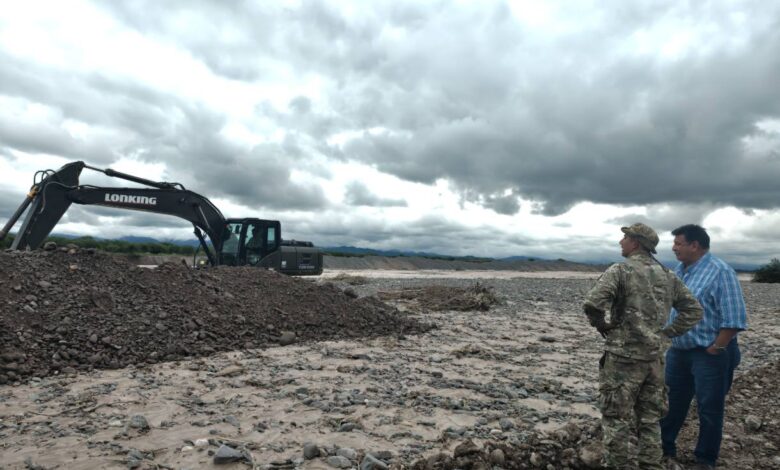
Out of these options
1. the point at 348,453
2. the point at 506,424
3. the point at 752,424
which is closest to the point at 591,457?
the point at 506,424

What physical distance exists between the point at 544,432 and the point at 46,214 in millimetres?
11161

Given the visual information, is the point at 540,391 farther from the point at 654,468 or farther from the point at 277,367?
the point at 277,367

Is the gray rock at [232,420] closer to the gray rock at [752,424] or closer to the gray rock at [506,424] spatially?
the gray rock at [506,424]

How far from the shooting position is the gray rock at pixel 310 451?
13.9 ft

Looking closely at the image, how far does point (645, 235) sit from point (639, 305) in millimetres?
540

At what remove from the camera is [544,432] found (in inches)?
198

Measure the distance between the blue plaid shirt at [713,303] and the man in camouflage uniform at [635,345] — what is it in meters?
0.29

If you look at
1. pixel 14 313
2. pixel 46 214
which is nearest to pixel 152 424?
pixel 14 313

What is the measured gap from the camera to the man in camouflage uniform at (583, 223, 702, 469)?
3.82 meters

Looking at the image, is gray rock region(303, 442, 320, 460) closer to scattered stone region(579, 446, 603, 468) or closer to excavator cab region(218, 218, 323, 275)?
scattered stone region(579, 446, 603, 468)

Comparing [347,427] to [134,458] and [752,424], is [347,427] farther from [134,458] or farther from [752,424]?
[752,424]

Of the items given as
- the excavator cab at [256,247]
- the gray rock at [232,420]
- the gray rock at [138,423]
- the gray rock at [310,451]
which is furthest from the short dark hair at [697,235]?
the excavator cab at [256,247]

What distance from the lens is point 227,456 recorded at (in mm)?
4055

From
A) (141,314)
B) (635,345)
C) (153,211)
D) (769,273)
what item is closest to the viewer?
(635,345)
